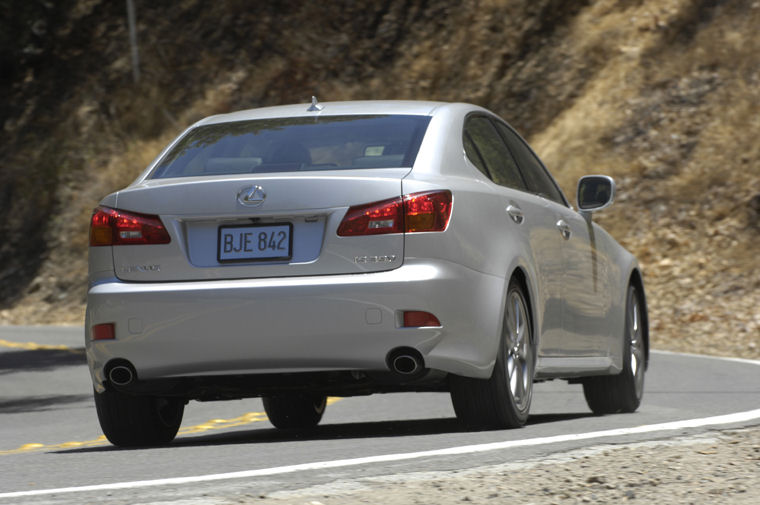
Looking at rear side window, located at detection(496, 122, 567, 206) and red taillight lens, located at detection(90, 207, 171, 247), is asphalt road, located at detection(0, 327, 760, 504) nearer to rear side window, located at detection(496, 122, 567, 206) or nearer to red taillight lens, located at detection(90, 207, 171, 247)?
red taillight lens, located at detection(90, 207, 171, 247)

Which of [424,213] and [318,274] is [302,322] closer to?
[318,274]

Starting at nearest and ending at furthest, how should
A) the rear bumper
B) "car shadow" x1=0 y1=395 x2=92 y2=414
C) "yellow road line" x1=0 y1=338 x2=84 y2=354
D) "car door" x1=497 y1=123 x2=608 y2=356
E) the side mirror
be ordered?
the rear bumper → "car door" x1=497 y1=123 x2=608 y2=356 → the side mirror → "car shadow" x1=0 y1=395 x2=92 y2=414 → "yellow road line" x1=0 y1=338 x2=84 y2=354

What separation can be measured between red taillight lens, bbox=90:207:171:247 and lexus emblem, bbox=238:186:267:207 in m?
0.40

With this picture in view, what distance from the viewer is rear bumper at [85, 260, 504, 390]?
22.0 ft

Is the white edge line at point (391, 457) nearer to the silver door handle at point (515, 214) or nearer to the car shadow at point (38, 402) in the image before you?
the silver door handle at point (515, 214)

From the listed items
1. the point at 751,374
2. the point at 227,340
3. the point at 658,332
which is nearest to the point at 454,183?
the point at 227,340

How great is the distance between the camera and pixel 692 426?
7.05 meters

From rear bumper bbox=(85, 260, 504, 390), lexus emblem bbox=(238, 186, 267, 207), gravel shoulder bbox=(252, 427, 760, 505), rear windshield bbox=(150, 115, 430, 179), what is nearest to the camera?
gravel shoulder bbox=(252, 427, 760, 505)

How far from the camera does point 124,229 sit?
7.05m

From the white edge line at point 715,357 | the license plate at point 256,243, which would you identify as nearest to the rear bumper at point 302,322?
the license plate at point 256,243

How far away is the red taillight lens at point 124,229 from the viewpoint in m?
6.97

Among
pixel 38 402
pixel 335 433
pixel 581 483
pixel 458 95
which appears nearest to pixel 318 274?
pixel 335 433

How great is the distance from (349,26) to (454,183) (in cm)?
2780

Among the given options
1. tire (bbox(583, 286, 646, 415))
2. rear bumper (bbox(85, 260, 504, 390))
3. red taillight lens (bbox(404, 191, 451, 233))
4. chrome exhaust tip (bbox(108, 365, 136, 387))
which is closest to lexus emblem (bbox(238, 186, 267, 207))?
rear bumper (bbox(85, 260, 504, 390))
